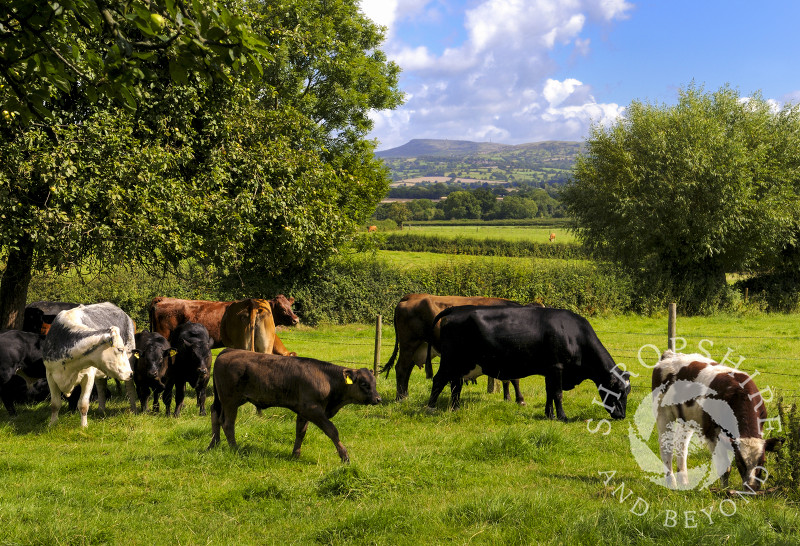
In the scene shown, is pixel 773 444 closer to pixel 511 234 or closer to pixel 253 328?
pixel 253 328

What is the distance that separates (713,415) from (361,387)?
4.13 m

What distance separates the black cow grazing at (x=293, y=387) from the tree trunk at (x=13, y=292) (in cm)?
821

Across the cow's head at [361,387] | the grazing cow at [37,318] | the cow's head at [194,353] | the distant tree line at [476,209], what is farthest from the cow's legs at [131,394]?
the distant tree line at [476,209]

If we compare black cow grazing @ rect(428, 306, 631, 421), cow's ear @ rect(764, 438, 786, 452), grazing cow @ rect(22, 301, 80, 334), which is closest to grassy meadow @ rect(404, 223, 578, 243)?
black cow grazing @ rect(428, 306, 631, 421)

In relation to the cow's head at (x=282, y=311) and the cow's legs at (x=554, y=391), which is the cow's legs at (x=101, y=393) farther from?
the cow's legs at (x=554, y=391)

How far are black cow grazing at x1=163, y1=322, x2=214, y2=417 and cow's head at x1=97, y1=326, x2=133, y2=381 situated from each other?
0.97 metres

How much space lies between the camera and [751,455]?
243 inches

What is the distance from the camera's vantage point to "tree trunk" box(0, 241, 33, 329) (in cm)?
1427

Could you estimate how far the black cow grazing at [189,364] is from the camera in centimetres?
1086

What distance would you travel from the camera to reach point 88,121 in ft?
43.0

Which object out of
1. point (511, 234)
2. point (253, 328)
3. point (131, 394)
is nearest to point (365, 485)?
point (131, 394)

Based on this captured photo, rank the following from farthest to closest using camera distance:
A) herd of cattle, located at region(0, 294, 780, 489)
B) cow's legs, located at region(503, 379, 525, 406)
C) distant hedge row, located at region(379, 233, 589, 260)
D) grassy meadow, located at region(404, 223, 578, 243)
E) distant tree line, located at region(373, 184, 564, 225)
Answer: distant tree line, located at region(373, 184, 564, 225)
grassy meadow, located at region(404, 223, 578, 243)
distant hedge row, located at region(379, 233, 589, 260)
cow's legs, located at region(503, 379, 525, 406)
herd of cattle, located at region(0, 294, 780, 489)

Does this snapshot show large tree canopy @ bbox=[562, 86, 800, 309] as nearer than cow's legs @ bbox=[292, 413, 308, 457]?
No

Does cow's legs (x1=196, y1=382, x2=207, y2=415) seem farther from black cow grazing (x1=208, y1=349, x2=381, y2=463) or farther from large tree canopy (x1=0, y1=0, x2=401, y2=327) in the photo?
large tree canopy (x1=0, y1=0, x2=401, y2=327)
